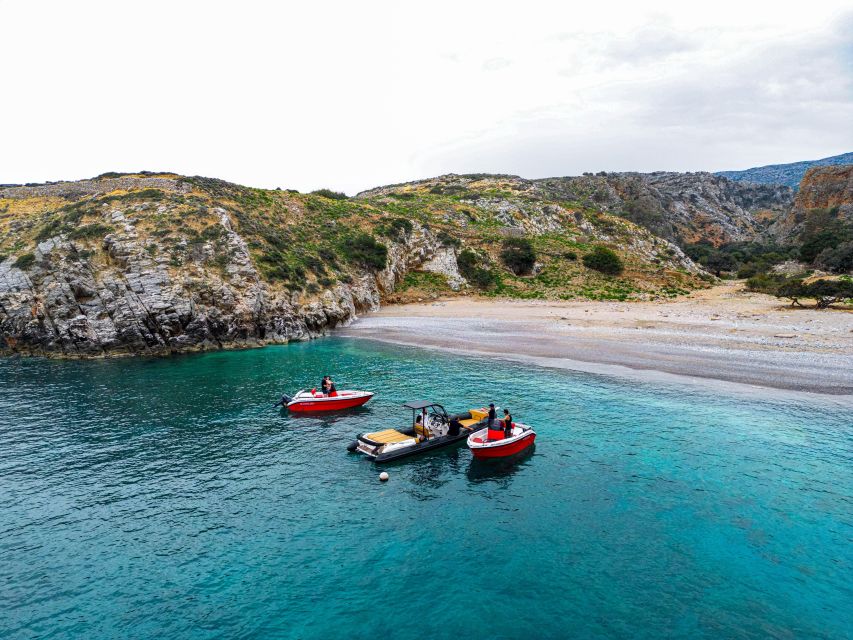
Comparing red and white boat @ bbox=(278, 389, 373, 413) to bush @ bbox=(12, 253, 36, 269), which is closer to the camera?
red and white boat @ bbox=(278, 389, 373, 413)

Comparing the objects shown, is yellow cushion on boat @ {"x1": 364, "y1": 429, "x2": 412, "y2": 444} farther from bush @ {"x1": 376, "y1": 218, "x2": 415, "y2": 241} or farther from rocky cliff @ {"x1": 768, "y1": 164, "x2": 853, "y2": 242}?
rocky cliff @ {"x1": 768, "y1": 164, "x2": 853, "y2": 242}

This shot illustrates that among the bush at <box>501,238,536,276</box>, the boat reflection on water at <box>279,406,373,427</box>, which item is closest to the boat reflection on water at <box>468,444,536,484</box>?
the boat reflection on water at <box>279,406,373,427</box>

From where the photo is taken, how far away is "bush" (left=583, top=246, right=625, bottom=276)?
276 feet

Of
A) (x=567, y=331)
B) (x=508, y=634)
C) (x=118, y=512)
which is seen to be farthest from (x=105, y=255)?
(x=508, y=634)

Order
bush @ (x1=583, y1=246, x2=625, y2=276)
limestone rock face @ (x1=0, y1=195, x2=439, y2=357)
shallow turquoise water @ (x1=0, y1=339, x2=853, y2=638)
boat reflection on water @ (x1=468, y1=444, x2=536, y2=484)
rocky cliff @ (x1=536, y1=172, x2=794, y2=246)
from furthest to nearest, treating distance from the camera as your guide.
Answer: rocky cliff @ (x1=536, y1=172, x2=794, y2=246) < bush @ (x1=583, y1=246, x2=625, y2=276) < limestone rock face @ (x1=0, y1=195, x2=439, y2=357) < boat reflection on water @ (x1=468, y1=444, x2=536, y2=484) < shallow turquoise water @ (x1=0, y1=339, x2=853, y2=638)

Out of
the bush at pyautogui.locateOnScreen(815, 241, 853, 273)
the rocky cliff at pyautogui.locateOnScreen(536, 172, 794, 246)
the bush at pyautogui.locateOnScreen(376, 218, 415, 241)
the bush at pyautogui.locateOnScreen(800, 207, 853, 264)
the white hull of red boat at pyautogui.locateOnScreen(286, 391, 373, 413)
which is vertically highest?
the rocky cliff at pyautogui.locateOnScreen(536, 172, 794, 246)

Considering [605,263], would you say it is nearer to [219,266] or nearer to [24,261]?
[219,266]

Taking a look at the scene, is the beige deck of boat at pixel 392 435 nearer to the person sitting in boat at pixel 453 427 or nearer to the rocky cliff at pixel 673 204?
the person sitting in boat at pixel 453 427

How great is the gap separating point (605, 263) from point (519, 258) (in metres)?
15.4

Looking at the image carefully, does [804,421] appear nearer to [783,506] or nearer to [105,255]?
[783,506]

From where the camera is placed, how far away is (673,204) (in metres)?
171

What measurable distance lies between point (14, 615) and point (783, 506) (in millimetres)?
27254

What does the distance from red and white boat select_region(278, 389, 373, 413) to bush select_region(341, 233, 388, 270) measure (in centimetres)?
4460

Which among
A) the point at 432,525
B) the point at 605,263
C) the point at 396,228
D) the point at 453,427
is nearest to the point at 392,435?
the point at 453,427
